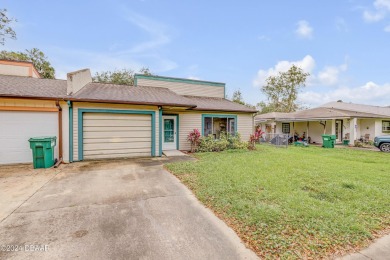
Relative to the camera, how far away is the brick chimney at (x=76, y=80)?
800cm

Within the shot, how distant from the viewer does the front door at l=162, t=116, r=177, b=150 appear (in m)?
10.4

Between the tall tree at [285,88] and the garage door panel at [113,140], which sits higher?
the tall tree at [285,88]

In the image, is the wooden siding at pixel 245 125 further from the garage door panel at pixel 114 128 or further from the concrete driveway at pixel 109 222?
the concrete driveway at pixel 109 222

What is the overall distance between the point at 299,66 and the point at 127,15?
2632cm

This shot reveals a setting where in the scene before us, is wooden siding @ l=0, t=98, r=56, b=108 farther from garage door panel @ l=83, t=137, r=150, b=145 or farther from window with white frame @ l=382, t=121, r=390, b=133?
window with white frame @ l=382, t=121, r=390, b=133

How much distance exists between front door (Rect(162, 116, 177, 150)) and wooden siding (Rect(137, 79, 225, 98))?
11.0 feet

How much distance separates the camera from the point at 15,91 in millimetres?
7262

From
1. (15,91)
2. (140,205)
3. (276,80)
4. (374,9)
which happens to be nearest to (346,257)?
(140,205)

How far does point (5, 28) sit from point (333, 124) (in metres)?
27.8

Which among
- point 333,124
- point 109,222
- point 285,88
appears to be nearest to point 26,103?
point 109,222

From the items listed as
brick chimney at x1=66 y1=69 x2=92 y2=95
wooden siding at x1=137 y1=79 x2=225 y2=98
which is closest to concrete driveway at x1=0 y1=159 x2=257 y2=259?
brick chimney at x1=66 y1=69 x2=92 y2=95

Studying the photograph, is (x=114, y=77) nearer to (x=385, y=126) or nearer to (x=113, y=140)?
(x=113, y=140)

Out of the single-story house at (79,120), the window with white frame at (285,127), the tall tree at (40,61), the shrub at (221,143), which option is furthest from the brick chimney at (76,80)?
the window with white frame at (285,127)

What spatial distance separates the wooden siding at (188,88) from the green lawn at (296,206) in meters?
8.08
